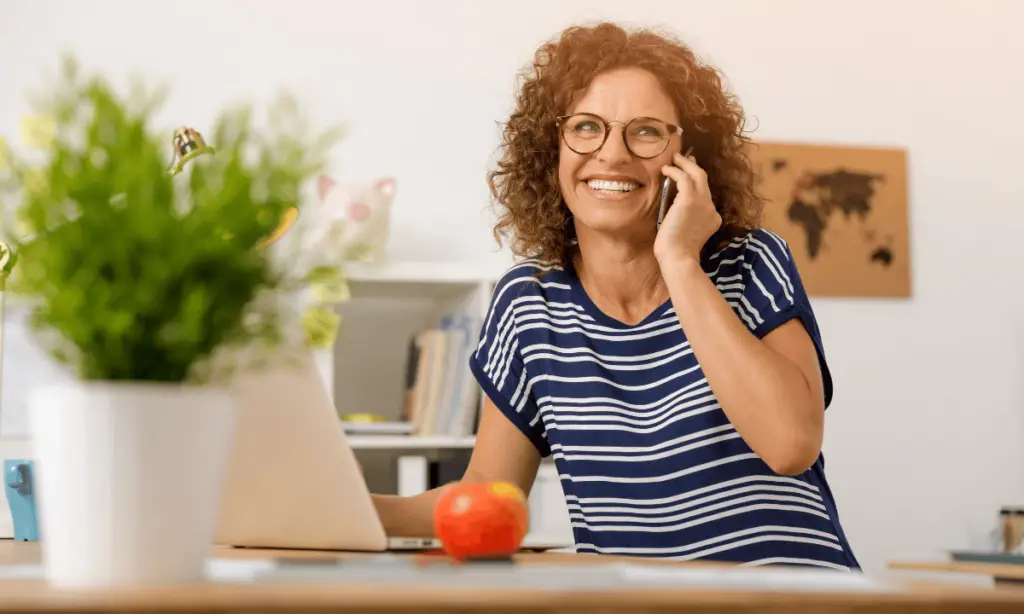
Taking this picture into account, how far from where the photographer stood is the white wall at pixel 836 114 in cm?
289

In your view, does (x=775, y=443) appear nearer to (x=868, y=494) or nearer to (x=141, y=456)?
(x=141, y=456)

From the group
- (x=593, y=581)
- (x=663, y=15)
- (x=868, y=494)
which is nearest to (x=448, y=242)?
(x=663, y=15)

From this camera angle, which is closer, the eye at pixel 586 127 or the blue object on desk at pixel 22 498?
the blue object on desk at pixel 22 498

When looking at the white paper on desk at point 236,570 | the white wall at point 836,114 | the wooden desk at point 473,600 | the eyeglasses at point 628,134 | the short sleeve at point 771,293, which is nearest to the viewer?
the wooden desk at point 473,600

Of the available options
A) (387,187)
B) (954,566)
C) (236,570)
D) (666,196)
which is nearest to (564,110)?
(666,196)

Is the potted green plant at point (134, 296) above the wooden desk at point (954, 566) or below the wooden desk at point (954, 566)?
above

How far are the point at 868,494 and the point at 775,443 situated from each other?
208 centimetres

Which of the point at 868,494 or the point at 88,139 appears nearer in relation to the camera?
the point at 88,139

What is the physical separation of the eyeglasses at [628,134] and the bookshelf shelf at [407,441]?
1.05 meters

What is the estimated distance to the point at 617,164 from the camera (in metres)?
1.59

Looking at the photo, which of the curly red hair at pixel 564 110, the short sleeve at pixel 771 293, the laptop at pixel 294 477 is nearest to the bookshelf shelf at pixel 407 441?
the curly red hair at pixel 564 110

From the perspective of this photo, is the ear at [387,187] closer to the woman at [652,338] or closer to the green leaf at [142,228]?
the woman at [652,338]

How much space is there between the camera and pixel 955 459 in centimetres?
322

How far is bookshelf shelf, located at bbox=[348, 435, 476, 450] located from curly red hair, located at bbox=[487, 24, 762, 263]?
84cm
